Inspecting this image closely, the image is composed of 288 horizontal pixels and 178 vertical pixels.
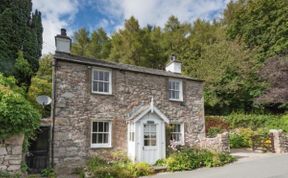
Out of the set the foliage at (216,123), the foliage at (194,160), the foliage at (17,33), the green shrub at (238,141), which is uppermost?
the foliage at (17,33)

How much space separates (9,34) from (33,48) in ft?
9.22

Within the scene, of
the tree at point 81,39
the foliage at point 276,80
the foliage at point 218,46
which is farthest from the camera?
the tree at point 81,39

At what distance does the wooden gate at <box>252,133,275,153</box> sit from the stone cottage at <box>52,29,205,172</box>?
4.96 m

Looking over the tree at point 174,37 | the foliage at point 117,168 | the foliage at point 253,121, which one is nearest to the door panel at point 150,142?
the foliage at point 117,168

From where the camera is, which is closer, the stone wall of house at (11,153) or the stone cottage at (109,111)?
the stone wall of house at (11,153)

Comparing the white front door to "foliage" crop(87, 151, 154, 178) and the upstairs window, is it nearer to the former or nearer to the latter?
"foliage" crop(87, 151, 154, 178)

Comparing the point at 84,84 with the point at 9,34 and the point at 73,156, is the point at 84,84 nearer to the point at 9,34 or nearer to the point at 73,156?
the point at 73,156

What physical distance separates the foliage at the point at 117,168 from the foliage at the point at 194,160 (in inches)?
55.0

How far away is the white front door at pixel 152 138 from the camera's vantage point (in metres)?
14.2

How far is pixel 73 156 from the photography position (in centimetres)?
1292

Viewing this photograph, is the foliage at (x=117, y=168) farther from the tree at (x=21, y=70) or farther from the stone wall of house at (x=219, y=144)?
the tree at (x=21, y=70)

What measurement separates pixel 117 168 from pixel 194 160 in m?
4.26

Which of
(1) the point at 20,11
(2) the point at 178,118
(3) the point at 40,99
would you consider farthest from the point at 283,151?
(1) the point at 20,11

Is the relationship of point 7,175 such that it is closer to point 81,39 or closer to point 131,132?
point 131,132
